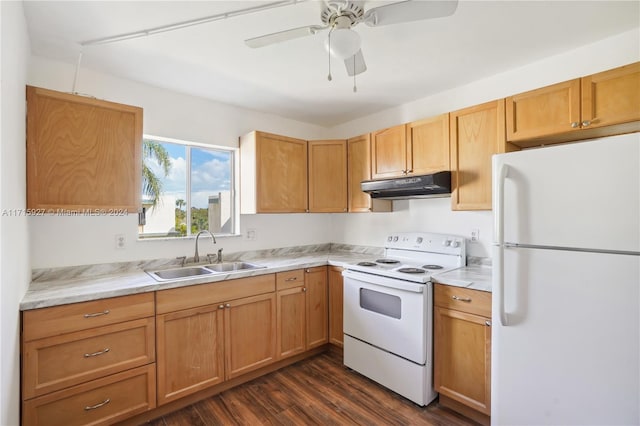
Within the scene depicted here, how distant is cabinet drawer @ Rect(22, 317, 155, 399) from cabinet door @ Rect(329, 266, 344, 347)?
152cm

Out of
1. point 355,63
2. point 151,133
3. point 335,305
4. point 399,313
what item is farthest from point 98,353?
point 355,63

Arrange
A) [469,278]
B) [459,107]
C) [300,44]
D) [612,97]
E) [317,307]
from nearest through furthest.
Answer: [612,97]
[300,44]
[469,278]
[459,107]
[317,307]

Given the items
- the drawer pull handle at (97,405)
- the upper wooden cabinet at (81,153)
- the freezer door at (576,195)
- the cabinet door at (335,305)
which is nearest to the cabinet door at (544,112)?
the freezer door at (576,195)

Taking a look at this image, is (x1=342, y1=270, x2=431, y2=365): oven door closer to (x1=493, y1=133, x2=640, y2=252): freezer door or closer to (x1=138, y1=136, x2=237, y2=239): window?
(x1=493, y1=133, x2=640, y2=252): freezer door

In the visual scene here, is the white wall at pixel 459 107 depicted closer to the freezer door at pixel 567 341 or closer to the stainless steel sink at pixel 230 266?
the freezer door at pixel 567 341

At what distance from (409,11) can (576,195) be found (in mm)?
1136

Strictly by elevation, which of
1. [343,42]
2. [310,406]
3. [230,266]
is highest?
[343,42]

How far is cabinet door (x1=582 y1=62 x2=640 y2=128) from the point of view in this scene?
1658 mm

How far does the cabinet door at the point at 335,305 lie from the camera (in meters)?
2.87

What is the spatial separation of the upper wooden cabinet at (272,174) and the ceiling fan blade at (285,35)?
135cm

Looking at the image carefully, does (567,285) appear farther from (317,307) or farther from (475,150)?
(317,307)

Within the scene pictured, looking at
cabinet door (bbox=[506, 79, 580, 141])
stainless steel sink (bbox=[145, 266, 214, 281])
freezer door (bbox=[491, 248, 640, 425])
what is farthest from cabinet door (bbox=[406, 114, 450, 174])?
stainless steel sink (bbox=[145, 266, 214, 281])

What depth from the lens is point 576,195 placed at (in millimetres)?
1423

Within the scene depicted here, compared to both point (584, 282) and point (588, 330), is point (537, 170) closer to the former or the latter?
point (584, 282)
